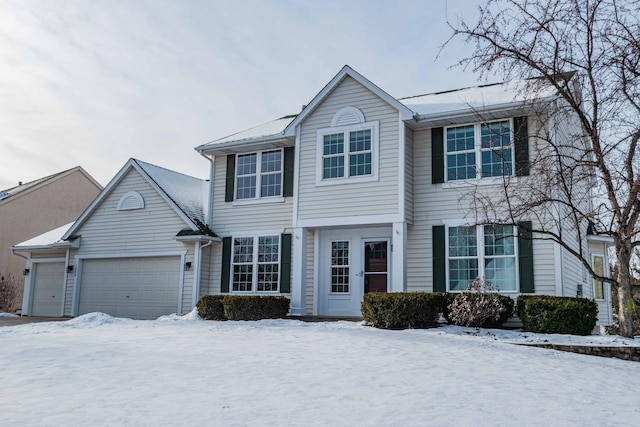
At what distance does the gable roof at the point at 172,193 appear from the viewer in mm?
17328

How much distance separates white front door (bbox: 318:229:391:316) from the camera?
49.9 ft

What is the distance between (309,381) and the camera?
23.6 feet

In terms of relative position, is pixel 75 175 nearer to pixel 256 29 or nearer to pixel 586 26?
pixel 256 29

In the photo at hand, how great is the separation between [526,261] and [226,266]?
8.21m

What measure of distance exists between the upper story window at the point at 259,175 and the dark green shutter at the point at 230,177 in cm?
12

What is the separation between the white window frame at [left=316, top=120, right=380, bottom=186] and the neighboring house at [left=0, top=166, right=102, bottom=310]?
1831 cm

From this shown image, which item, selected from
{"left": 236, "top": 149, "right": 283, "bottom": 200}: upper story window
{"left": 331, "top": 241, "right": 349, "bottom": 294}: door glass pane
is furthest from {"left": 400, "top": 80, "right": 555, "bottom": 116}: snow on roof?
{"left": 236, "top": 149, "right": 283, "bottom": 200}: upper story window

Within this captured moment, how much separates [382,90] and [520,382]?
9.01m

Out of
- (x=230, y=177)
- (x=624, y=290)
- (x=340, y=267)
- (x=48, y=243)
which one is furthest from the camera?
(x=48, y=243)

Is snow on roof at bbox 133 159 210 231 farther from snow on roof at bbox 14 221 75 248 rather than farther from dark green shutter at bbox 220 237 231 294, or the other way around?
snow on roof at bbox 14 221 75 248

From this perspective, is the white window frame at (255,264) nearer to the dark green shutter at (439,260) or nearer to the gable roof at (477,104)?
the dark green shutter at (439,260)

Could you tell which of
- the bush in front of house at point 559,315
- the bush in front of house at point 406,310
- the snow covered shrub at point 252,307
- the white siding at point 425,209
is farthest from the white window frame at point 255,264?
the bush in front of house at point 559,315

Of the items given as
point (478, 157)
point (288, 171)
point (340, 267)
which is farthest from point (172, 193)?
point (478, 157)

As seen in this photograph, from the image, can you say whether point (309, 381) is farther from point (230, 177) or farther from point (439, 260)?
A: point (230, 177)
